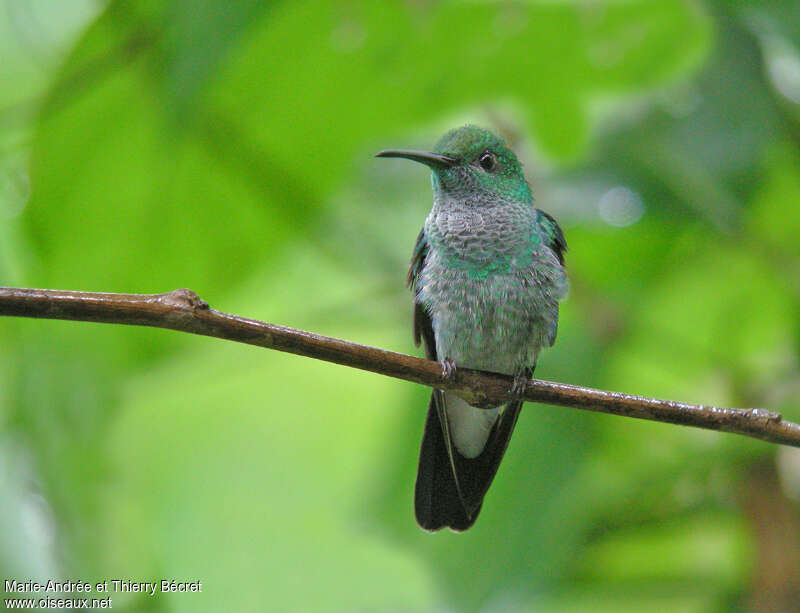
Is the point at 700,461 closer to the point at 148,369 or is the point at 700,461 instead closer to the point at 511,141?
the point at 511,141

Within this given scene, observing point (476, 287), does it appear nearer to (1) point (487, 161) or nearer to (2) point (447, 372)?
(1) point (487, 161)

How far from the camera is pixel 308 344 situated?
1.60 metres

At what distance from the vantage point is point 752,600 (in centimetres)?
298

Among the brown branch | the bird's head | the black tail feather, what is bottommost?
the black tail feather

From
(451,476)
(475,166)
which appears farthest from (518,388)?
(475,166)

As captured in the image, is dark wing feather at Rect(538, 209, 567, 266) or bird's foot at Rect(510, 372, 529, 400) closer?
bird's foot at Rect(510, 372, 529, 400)

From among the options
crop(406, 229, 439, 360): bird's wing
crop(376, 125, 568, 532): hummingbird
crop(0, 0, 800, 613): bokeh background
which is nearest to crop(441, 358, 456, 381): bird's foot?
crop(376, 125, 568, 532): hummingbird

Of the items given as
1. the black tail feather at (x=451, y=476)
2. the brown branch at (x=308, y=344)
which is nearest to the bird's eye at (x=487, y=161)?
the black tail feather at (x=451, y=476)

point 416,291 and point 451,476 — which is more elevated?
point 416,291

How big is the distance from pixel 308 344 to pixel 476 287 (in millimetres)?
1094

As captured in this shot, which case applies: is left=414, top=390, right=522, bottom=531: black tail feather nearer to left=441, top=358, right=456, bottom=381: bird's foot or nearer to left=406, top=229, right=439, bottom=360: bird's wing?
left=406, top=229, right=439, bottom=360: bird's wing

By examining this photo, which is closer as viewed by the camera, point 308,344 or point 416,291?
point 308,344

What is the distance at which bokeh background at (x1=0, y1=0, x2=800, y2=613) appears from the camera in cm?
290

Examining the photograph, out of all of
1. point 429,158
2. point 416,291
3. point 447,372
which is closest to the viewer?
point 447,372
